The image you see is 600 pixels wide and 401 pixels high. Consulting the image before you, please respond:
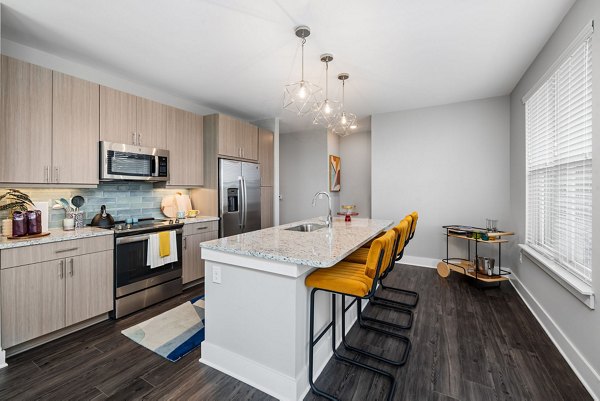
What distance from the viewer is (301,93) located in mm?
2350

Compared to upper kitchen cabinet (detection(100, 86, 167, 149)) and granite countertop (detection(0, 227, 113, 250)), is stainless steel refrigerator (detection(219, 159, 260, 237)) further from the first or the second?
granite countertop (detection(0, 227, 113, 250))

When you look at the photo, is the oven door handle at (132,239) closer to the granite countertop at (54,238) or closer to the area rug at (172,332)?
the granite countertop at (54,238)

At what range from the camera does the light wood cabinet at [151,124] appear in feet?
10.3

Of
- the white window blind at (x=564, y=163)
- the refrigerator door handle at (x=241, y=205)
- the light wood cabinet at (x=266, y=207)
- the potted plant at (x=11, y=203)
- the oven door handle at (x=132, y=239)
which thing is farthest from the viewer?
the light wood cabinet at (x=266, y=207)

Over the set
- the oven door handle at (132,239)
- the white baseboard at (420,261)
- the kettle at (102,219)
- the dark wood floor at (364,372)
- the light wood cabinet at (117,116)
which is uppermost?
the light wood cabinet at (117,116)

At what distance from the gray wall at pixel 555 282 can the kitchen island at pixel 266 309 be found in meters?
1.59

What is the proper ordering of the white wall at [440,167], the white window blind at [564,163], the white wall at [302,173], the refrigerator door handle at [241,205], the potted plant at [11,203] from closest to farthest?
1. the white window blind at [564,163]
2. the potted plant at [11,203]
3. the white wall at [440,167]
4. the refrigerator door handle at [241,205]
5. the white wall at [302,173]

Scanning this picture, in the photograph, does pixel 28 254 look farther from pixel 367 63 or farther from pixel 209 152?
pixel 367 63

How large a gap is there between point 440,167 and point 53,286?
196 inches

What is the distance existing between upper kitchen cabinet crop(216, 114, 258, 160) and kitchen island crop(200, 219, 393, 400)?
2.31 metres

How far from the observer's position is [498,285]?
11.3ft

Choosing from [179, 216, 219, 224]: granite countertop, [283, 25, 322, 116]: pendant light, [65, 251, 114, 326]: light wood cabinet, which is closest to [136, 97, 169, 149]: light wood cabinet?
[179, 216, 219, 224]: granite countertop

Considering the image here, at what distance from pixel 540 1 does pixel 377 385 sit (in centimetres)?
299

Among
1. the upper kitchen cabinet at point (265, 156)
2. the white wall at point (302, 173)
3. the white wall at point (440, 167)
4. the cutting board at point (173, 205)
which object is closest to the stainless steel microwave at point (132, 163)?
the cutting board at point (173, 205)
